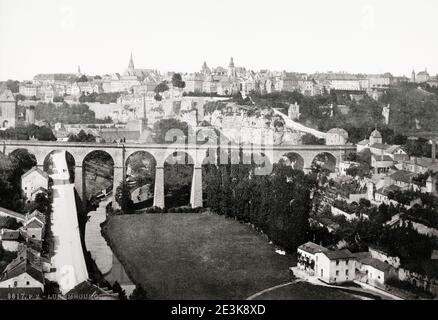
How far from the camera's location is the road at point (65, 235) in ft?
43.4

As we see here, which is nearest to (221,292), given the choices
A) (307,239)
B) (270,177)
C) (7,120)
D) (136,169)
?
(307,239)

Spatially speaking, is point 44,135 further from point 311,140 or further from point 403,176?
point 403,176

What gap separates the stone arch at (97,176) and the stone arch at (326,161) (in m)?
8.87

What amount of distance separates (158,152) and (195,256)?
27.1ft

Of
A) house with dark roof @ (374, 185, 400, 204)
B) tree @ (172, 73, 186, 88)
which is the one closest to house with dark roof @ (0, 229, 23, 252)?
house with dark roof @ (374, 185, 400, 204)

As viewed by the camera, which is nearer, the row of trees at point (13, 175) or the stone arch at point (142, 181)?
the row of trees at point (13, 175)

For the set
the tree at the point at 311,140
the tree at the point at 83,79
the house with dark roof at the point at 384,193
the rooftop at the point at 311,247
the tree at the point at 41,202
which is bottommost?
the rooftop at the point at 311,247

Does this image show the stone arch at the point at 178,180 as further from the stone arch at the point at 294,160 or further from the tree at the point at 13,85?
the tree at the point at 13,85

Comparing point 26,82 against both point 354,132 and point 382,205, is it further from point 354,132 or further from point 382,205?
point 382,205

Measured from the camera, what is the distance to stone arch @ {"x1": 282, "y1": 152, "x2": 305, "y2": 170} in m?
24.4

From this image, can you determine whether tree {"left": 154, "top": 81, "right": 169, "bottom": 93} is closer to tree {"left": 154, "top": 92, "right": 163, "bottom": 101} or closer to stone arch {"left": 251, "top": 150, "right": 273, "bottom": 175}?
tree {"left": 154, "top": 92, "right": 163, "bottom": 101}

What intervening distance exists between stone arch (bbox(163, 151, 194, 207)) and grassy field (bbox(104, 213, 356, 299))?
219 cm

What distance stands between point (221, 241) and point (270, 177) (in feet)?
14.9

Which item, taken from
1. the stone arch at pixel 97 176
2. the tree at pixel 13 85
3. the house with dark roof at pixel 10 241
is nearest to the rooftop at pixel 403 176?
the stone arch at pixel 97 176
